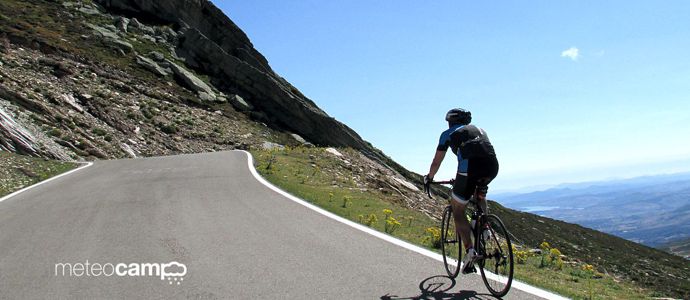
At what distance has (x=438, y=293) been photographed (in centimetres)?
518

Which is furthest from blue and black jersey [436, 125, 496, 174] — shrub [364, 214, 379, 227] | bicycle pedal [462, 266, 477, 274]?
shrub [364, 214, 379, 227]

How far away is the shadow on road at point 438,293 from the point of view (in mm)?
5043

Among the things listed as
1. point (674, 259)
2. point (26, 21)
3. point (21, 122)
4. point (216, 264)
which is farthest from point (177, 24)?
point (216, 264)

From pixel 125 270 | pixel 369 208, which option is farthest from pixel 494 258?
pixel 369 208

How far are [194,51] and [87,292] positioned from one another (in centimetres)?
5750

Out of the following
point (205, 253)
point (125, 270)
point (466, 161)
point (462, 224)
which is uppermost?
point (466, 161)

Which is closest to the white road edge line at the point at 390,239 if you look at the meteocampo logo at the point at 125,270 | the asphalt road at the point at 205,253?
Result: the asphalt road at the point at 205,253

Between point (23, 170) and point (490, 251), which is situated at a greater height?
point (490, 251)

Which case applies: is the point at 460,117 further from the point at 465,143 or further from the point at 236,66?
the point at 236,66

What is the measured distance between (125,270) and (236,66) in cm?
5229

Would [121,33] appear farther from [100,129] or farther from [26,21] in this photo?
[100,129]

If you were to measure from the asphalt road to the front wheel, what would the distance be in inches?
5.8

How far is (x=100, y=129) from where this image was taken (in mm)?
30453

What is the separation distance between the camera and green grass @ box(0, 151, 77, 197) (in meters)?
16.0
